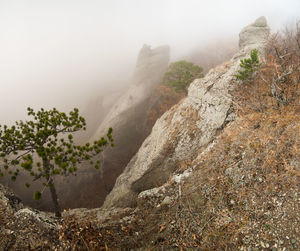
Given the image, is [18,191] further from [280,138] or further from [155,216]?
[280,138]

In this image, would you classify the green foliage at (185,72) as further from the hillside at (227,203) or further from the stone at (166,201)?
the stone at (166,201)

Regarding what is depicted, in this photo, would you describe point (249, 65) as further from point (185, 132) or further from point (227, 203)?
point (227, 203)

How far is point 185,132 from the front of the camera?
51.4 ft

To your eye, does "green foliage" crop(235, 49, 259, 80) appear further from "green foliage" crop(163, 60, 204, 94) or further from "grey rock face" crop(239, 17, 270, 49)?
"grey rock face" crop(239, 17, 270, 49)

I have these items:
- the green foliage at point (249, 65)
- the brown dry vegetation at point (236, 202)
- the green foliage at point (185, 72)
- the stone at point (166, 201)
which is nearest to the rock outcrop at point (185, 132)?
the green foliage at point (249, 65)

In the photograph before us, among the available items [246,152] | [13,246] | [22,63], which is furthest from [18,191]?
[22,63]

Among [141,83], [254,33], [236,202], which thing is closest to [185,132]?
[236,202]

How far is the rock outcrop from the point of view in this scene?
13836 millimetres

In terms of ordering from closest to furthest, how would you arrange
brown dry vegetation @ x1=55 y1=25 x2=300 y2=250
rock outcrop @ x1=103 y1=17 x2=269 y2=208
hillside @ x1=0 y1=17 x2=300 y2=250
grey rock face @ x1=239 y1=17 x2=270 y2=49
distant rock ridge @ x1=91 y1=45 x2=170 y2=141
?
brown dry vegetation @ x1=55 y1=25 x2=300 y2=250 → hillside @ x1=0 y1=17 x2=300 y2=250 → rock outcrop @ x1=103 y1=17 x2=269 y2=208 → grey rock face @ x1=239 y1=17 x2=270 y2=49 → distant rock ridge @ x1=91 y1=45 x2=170 y2=141

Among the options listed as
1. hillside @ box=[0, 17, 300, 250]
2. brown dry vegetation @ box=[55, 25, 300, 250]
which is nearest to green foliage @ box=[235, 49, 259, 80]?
hillside @ box=[0, 17, 300, 250]

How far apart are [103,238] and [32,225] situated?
3832 millimetres

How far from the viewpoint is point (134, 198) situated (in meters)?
15.7

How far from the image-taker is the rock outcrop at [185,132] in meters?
13.8

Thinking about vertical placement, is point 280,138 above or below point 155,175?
above
